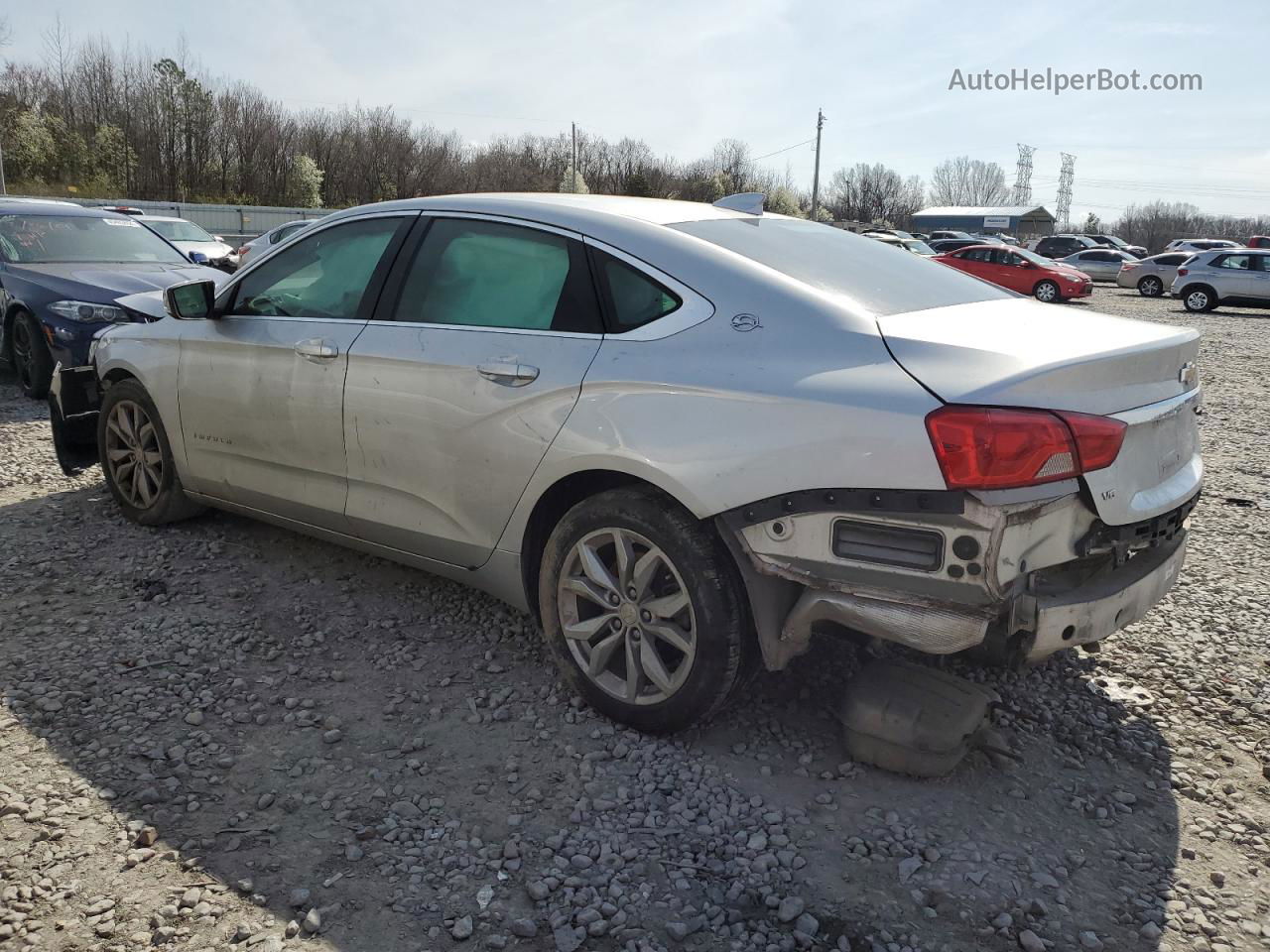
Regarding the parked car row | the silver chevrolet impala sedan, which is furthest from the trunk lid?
the parked car row

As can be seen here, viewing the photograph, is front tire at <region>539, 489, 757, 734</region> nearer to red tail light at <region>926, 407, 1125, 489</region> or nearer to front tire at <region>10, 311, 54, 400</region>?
red tail light at <region>926, 407, 1125, 489</region>

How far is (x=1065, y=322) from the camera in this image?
3.04m

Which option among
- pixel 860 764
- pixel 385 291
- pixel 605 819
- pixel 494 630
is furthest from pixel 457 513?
pixel 860 764

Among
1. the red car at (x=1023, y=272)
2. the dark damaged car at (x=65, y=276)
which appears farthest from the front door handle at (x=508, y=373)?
the red car at (x=1023, y=272)

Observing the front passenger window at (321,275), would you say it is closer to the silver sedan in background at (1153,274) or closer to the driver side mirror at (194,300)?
the driver side mirror at (194,300)

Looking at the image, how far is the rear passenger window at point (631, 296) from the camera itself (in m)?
3.00

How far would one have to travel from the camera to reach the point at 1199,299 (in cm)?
2441

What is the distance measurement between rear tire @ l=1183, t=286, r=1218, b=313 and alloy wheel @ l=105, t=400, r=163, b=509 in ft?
84.8

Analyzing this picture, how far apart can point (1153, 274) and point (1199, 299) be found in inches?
196

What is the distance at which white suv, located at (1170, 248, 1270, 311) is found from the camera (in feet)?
78.1

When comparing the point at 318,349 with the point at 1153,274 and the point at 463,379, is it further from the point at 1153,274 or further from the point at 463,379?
the point at 1153,274

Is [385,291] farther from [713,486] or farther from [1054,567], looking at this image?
[1054,567]

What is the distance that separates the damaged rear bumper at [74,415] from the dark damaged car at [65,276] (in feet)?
6.86

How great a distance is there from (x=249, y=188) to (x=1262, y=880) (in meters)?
57.9
